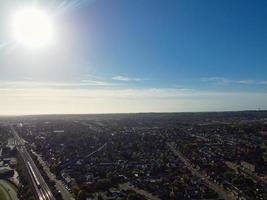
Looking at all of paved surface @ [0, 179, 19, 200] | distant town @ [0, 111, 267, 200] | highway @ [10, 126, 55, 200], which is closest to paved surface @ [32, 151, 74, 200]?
distant town @ [0, 111, 267, 200]

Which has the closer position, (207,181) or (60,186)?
(60,186)

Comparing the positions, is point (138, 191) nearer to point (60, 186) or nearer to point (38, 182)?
point (60, 186)

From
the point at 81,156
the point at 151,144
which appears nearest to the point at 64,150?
the point at 81,156

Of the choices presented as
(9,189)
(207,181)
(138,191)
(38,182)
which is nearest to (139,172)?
(207,181)

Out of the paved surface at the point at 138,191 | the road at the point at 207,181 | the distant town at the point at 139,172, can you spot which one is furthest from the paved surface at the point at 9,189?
the road at the point at 207,181

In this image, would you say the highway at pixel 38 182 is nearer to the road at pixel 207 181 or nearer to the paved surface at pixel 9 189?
the paved surface at pixel 9 189

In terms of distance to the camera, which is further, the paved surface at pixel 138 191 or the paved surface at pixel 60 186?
the paved surface at pixel 60 186

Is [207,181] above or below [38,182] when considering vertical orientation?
below

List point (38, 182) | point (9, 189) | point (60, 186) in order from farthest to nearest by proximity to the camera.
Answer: point (38, 182) → point (60, 186) → point (9, 189)
